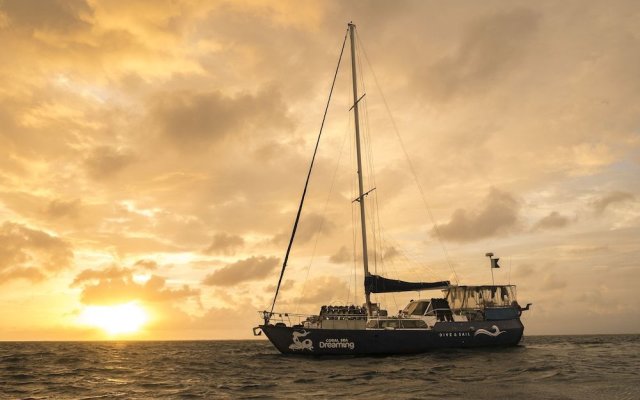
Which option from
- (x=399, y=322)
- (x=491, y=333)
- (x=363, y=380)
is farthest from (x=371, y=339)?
(x=491, y=333)

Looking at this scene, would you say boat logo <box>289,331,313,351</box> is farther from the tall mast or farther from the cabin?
the cabin

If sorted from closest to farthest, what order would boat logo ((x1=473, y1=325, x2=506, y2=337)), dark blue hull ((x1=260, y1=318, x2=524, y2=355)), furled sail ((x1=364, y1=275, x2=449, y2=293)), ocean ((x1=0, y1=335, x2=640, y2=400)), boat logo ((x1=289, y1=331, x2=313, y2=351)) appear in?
ocean ((x1=0, y1=335, x2=640, y2=400)) < dark blue hull ((x1=260, y1=318, x2=524, y2=355)) < boat logo ((x1=289, y1=331, x2=313, y2=351)) < furled sail ((x1=364, y1=275, x2=449, y2=293)) < boat logo ((x1=473, y1=325, x2=506, y2=337))

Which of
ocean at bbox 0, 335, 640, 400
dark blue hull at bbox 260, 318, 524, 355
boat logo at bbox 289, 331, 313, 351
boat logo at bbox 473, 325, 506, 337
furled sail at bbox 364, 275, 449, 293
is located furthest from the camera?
boat logo at bbox 473, 325, 506, 337

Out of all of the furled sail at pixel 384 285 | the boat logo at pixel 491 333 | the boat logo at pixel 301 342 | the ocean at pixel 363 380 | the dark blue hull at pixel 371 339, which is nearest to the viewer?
the ocean at pixel 363 380

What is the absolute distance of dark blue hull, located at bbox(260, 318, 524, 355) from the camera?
3306 centimetres

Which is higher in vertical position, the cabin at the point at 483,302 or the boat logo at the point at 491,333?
the cabin at the point at 483,302

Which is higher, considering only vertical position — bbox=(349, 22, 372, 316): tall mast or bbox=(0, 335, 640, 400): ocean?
bbox=(349, 22, 372, 316): tall mast

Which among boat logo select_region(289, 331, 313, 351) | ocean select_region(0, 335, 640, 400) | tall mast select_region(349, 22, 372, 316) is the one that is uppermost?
tall mast select_region(349, 22, 372, 316)

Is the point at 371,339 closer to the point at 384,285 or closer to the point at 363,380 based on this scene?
the point at 384,285

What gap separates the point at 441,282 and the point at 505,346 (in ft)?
24.0

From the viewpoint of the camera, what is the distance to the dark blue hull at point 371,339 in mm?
33062

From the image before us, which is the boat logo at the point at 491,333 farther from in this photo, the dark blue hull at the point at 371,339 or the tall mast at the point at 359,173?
the tall mast at the point at 359,173

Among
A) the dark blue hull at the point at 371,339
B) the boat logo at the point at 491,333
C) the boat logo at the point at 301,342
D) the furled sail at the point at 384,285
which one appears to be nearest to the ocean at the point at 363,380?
the dark blue hull at the point at 371,339

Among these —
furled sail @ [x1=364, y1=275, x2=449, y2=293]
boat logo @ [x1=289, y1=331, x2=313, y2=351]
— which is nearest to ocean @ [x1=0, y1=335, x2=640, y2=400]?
boat logo @ [x1=289, y1=331, x2=313, y2=351]
